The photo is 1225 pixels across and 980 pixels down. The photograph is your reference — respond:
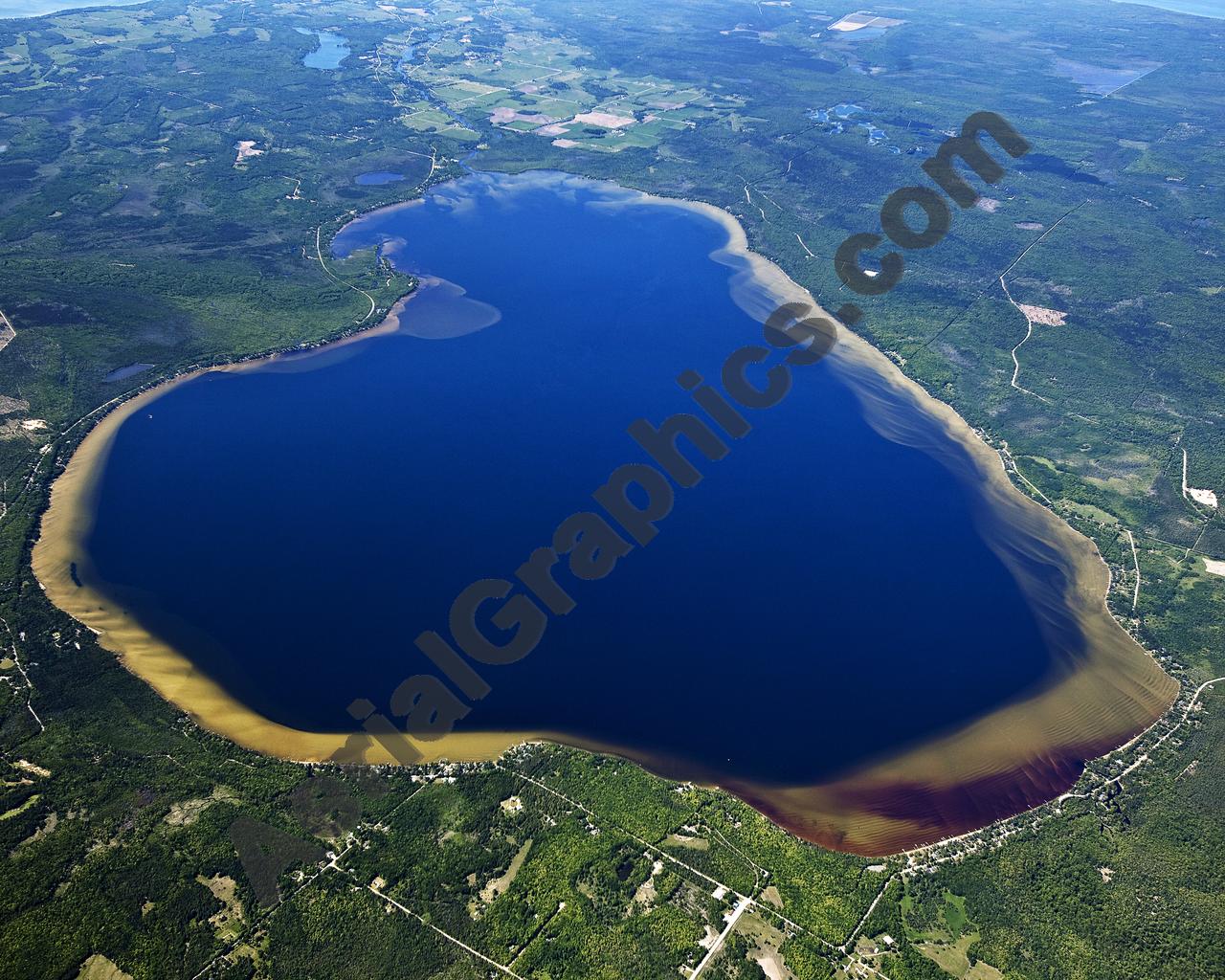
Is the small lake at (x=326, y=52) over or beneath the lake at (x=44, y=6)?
beneath

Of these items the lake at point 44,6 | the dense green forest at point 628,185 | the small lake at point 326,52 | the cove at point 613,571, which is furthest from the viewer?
the lake at point 44,6

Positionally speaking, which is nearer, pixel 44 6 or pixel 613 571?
pixel 613 571

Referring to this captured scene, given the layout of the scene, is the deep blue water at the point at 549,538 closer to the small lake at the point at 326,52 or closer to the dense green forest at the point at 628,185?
the dense green forest at the point at 628,185

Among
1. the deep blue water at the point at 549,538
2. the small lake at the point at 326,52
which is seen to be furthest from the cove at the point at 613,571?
the small lake at the point at 326,52

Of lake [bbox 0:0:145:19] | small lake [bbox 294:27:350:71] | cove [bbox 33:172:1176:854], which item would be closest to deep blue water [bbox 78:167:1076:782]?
cove [bbox 33:172:1176:854]

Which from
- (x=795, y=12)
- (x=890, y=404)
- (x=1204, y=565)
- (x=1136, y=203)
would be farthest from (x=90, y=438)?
(x=795, y=12)

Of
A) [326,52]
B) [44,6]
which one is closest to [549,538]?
[326,52]

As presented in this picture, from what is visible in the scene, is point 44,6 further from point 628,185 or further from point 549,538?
point 549,538
